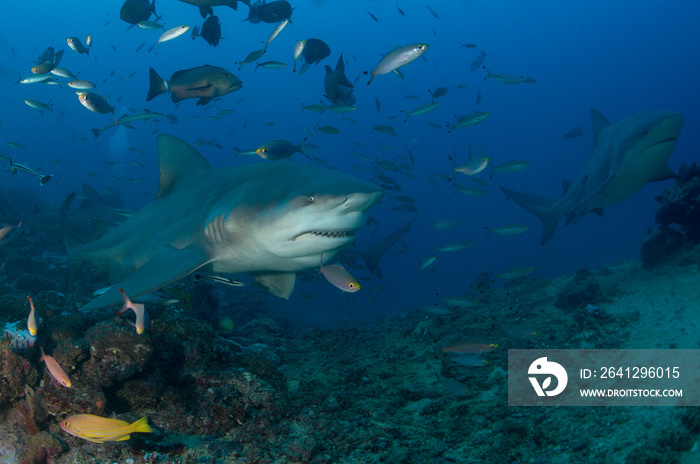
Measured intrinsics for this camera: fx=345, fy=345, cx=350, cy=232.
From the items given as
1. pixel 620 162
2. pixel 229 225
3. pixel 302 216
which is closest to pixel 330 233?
Answer: pixel 302 216

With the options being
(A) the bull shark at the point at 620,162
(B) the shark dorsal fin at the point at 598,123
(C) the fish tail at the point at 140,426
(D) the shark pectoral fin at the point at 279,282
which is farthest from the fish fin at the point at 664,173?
(C) the fish tail at the point at 140,426

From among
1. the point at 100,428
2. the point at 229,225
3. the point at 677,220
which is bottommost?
the point at 100,428

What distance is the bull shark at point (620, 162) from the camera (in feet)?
21.2

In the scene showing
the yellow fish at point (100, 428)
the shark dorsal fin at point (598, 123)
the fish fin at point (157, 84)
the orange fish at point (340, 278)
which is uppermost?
the shark dorsal fin at point (598, 123)

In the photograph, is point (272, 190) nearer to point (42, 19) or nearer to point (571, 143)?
point (42, 19)

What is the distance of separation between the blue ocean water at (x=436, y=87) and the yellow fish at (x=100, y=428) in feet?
320

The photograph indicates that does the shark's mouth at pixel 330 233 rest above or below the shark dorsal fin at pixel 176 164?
above

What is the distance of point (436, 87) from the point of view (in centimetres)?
13238

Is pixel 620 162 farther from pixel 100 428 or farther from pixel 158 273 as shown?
pixel 100 428

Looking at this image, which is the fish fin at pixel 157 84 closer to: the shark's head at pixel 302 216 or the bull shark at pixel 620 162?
the shark's head at pixel 302 216

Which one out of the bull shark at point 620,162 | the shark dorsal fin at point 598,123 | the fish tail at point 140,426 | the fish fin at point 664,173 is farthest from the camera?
the shark dorsal fin at point 598,123

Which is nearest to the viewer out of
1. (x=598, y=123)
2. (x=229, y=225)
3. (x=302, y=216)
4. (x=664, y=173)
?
(x=302, y=216)

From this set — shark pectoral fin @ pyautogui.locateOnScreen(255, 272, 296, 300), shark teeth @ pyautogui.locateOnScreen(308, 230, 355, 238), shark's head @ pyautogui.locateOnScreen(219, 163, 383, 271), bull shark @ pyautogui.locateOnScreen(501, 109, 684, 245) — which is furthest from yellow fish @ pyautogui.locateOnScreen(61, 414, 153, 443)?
bull shark @ pyautogui.locateOnScreen(501, 109, 684, 245)

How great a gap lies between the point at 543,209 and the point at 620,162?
2.50 meters
